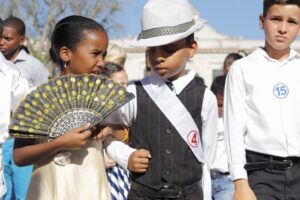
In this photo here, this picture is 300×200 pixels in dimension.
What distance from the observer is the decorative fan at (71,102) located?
4.85m

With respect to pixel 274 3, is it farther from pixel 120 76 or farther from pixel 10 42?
pixel 10 42

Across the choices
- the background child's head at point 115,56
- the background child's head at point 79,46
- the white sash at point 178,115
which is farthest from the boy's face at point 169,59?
the background child's head at point 115,56

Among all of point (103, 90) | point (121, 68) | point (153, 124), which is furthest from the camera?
point (121, 68)

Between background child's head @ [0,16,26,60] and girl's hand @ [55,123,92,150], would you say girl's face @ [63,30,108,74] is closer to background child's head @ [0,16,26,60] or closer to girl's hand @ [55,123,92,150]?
girl's hand @ [55,123,92,150]

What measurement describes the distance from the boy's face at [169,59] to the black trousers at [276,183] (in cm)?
78

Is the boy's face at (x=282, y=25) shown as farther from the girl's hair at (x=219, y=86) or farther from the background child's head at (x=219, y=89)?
the girl's hair at (x=219, y=86)

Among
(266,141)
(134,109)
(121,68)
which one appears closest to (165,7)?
(134,109)

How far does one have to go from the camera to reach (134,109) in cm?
529

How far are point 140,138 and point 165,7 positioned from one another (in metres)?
0.86

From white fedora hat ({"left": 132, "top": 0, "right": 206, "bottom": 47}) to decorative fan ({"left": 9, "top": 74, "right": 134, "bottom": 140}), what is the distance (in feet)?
1.59

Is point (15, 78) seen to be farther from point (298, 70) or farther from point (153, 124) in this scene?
Answer: point (298, 70)

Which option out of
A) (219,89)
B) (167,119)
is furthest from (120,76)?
(167,119)

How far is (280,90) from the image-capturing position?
17.6 feet

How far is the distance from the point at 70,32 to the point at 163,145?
0.93m
